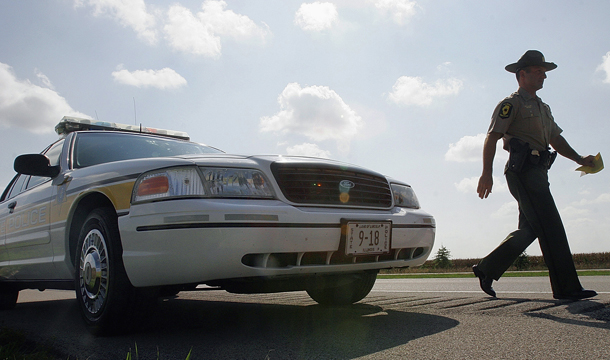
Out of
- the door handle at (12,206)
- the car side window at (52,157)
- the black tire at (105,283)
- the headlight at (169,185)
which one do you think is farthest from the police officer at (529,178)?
the door handle at (12,206)

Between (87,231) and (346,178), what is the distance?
1820mm

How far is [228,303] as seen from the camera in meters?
4.89

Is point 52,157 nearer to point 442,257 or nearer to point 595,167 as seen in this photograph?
point 595,167

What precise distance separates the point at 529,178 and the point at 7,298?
215 inches

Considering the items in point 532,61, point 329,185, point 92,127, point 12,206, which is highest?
point 532,61

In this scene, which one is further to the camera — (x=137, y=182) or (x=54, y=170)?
(x=54, y=170)

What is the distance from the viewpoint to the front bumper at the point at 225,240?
106 inches

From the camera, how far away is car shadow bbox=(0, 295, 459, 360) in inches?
100

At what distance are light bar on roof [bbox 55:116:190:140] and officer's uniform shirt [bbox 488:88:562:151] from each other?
3.39 metres

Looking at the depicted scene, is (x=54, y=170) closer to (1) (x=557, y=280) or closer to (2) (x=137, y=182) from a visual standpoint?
(2) (x=137, y=182)

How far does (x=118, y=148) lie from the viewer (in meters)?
4.22

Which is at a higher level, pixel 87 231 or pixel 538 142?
pixel 538 142

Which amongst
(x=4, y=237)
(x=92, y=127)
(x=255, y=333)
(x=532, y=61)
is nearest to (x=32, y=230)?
(x=4, y=237)

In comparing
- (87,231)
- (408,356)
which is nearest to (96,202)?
(87,231)
